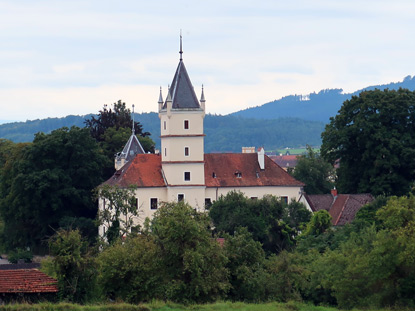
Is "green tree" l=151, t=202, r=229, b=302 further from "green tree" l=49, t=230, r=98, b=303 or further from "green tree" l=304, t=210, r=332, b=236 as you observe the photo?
"green tree" l=304, t=210, r=332, b=236

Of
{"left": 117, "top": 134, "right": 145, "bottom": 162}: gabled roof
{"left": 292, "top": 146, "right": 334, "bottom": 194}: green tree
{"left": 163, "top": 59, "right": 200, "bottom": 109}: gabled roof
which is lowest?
{"left": 292, "top": 146, "right": 334, "bottom": 194}: green tree

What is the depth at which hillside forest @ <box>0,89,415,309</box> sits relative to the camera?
34.8 m

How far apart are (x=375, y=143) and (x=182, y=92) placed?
44.3 ft

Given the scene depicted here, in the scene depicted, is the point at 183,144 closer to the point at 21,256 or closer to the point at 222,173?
the point at 222,173

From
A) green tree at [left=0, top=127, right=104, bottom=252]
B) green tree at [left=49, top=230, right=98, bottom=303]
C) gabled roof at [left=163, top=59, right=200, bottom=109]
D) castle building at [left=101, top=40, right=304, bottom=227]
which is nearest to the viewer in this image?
green tree at [left=49, top=230, right=98, bottom=303]

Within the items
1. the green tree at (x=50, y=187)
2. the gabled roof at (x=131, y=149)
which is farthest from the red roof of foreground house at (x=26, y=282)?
the gabled roof at (x=131, y=149)

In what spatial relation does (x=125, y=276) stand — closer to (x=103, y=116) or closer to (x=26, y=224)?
(x=26, y=224)

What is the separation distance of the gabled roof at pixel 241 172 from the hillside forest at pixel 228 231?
12.7ft

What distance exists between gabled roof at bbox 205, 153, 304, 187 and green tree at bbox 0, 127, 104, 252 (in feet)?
28.0

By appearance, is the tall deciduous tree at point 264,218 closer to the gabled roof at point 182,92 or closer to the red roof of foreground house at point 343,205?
the red roof of foreground house at point 343,205

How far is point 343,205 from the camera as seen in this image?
61219mm

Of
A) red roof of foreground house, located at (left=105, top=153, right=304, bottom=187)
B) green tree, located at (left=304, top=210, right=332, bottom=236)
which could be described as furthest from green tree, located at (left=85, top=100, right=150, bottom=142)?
green tree, located at (left=304, top=210, right=332, bottom=236)

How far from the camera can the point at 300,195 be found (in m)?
66.3

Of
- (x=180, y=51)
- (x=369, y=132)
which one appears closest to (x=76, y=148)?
(x=180, y=51)
